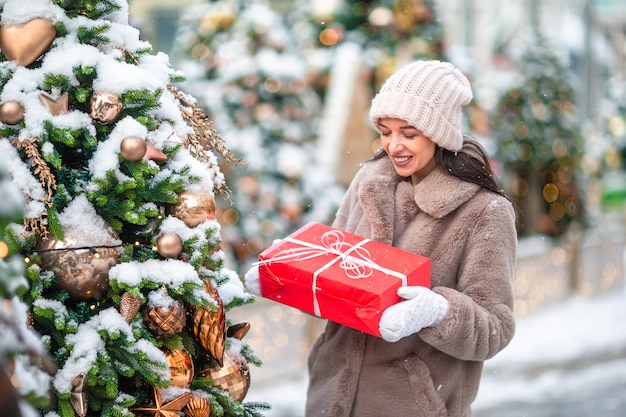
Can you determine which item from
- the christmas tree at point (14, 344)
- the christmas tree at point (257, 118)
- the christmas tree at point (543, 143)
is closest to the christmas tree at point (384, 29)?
the christmas tree at point (257, 118)

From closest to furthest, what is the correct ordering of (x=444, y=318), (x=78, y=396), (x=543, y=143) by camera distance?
(x=78, y=396)
(x=444, y=318)
(x=543, y=143)

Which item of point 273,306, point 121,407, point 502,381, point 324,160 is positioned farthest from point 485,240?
point 502,381

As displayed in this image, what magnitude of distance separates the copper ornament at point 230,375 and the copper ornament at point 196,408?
0.31ft

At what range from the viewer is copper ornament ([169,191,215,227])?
2049 mm

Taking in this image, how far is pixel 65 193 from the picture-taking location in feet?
6.31

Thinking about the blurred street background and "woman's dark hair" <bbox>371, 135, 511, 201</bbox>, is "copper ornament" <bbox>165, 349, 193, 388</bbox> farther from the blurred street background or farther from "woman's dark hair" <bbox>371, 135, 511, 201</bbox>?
the blurred street background

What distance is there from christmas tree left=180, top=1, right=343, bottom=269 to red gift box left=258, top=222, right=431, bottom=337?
10.8 feet

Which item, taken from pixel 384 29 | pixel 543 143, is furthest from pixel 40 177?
pixel 543 143

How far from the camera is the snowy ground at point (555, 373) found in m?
5.98

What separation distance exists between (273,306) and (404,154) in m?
3.51

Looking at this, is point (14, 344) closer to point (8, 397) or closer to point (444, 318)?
point (8, 397)

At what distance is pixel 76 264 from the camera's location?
1907 mm

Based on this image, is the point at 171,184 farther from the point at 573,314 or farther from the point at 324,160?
the point at 573,314

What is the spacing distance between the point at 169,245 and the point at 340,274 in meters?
0.54
